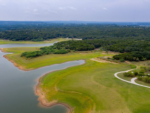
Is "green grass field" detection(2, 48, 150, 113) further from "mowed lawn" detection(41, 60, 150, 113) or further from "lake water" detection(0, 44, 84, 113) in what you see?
"lake water" detection(0, 44, 84, 113)

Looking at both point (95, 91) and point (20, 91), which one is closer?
point (95, 91)

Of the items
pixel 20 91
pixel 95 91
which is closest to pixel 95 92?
pixel 95 91

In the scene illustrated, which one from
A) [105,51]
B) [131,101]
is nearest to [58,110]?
[131,101]

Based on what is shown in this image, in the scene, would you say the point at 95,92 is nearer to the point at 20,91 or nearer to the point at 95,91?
the point at 95,91

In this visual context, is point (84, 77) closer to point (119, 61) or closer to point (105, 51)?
point (119, 61)

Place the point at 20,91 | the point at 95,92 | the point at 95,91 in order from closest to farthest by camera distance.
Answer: the point at 95,92
the point at 95,91
the point at 20,91

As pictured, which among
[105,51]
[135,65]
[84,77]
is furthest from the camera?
[105,51]

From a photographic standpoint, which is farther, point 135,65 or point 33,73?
point 135,65
